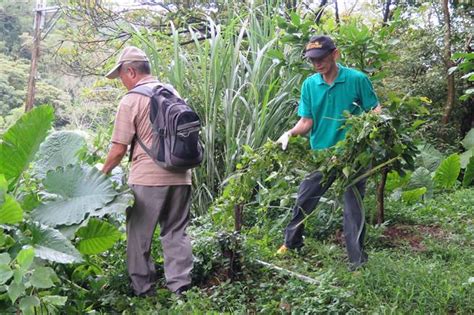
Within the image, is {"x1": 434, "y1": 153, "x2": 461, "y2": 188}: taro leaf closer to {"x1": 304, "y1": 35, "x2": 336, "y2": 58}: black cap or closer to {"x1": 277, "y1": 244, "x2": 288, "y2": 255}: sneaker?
{"x1": 277, "y1": 244, "x2": 288, "y2": 255}: sneaker

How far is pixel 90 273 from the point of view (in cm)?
348

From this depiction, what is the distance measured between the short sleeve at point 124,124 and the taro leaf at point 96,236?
1.63ft

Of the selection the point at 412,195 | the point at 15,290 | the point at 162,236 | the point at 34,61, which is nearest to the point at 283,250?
the point at 162,236

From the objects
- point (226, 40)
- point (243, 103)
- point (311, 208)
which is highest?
point (226, 40)

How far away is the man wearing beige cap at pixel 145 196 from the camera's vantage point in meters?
3.22

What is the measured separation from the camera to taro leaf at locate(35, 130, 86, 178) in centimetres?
359

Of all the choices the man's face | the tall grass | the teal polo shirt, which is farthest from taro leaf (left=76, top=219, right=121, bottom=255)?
the tall grass

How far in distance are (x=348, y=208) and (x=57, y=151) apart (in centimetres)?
190

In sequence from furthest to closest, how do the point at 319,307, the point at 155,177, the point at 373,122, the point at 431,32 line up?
1. the point at 431,32
2. the point at 155,177
3. the point at 373,122
4. the point at 319,307

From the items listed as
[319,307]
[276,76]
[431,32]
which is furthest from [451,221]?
[431,32]

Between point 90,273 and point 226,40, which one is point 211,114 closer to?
point 226,40

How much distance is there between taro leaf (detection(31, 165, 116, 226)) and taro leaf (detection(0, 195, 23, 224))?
0.79ft

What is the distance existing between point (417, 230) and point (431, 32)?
492cm

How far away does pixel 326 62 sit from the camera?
3.36 meters
